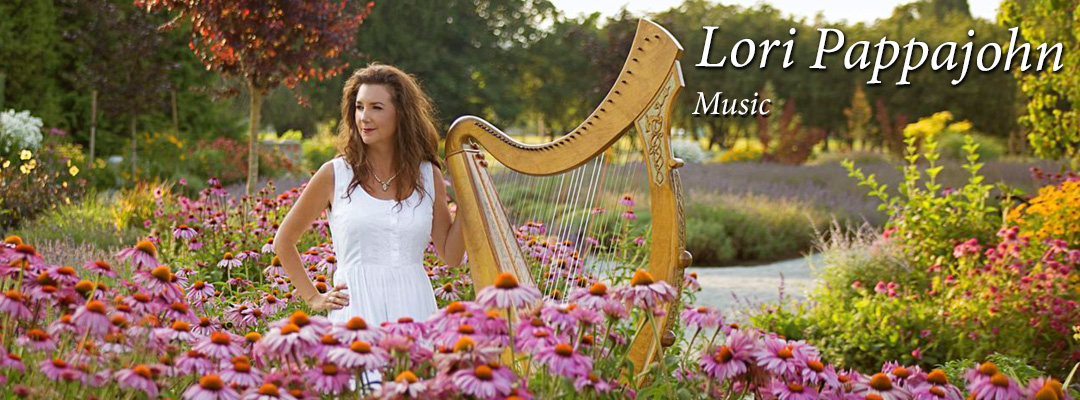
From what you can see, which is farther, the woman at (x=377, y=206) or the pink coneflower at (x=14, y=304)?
the woman at (x=377, y=206)

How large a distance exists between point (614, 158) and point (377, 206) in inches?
28.3

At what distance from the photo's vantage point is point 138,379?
157 centimetres

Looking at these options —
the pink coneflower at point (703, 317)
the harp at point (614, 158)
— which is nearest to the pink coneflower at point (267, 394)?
the harp at point (614, 158)

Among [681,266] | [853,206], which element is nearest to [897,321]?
[681,266]

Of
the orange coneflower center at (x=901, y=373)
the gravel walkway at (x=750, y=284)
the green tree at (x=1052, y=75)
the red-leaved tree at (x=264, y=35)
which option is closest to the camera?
the orange coneflower center at (x=901, y=373)

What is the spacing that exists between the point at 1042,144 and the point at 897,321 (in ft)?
10.8

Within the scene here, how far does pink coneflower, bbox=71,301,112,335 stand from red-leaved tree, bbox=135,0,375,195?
5.55m

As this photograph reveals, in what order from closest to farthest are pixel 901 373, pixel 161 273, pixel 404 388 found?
pixel 404 388 → pixel 161 273 → pixel 901 373

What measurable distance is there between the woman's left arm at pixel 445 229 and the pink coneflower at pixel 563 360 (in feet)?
5.02

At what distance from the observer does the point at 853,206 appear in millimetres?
10836

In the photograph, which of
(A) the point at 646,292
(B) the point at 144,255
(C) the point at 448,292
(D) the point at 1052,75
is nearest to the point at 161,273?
(B) the point at 144,255

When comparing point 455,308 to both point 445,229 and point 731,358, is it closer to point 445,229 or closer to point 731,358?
point 731,358

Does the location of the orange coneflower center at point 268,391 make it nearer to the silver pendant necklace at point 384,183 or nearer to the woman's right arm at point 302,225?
the woman's right arm at point 302,225

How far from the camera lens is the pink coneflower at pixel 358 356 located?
59.6 inches
